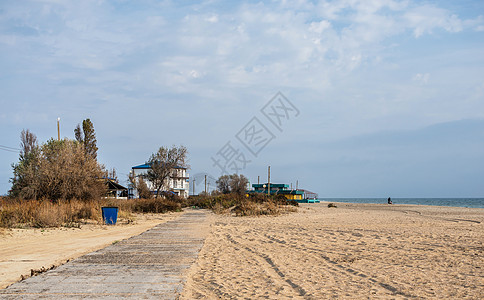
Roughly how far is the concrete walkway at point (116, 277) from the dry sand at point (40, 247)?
66 centimetres

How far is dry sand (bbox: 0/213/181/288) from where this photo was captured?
24.4ft

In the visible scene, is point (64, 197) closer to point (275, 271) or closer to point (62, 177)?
point (62, 177)

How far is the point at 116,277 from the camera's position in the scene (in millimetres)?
5969

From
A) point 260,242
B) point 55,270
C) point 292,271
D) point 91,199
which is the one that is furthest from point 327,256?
point 91,199

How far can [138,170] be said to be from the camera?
76.6 meters

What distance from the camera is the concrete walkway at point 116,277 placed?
4949 millimetres

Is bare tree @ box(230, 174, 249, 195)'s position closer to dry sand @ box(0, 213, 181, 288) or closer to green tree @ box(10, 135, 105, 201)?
green tree @ box(10, 135, 105, 201)

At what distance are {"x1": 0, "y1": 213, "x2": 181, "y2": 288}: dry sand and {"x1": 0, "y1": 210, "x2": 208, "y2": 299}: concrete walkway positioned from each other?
2.15 ft

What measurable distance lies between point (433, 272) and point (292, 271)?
242 centimetres

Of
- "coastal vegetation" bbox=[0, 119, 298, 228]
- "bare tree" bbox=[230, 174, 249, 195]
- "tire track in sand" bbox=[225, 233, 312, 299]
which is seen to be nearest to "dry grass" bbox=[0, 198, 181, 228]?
"coastal vegetation" bbox=[0, 119, 298, 228]

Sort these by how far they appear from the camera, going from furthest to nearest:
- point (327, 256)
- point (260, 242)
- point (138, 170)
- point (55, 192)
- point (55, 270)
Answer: point (138, 170) < point (55, 192) < point (260, 242) < point (327, 256) < point (55, 270)

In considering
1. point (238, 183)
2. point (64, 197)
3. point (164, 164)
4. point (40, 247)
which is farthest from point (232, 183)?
point (40, 247)

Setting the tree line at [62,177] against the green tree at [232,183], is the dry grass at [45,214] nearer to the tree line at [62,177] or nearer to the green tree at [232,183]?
the tree line at [62,177]

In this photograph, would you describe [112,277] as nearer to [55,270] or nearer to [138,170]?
[55,270]
